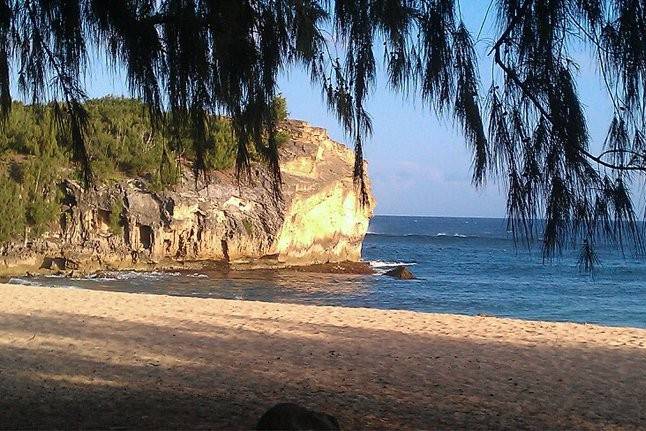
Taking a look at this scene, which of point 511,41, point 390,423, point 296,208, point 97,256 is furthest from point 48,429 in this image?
point 296,208

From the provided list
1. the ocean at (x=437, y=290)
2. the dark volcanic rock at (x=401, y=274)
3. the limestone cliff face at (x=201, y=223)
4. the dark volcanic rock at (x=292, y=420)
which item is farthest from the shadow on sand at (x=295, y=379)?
the dark volcanic rock at (x=401, y=274)

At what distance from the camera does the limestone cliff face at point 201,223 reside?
89.4ft

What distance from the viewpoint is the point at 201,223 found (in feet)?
97.4

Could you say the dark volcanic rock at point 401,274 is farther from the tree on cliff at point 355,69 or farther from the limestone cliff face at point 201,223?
the tree on cliff at point 355,69

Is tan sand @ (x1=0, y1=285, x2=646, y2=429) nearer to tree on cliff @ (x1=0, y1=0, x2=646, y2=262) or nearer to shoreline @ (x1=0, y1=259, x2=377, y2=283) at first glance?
tree on cliff @ (x1=0, y1=0, x2=646, y2=262)

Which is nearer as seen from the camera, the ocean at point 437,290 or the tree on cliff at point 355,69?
the tree on cliff at point 355,69

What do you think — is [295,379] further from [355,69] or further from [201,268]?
[201,268]

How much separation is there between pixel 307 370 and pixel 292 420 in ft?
11.2

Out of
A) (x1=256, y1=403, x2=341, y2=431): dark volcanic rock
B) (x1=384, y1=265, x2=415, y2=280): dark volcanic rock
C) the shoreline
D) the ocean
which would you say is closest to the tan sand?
(x1=256, y1=403, x2=341, y2=431): dark volcanic rock

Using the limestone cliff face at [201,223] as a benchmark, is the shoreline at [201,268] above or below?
below

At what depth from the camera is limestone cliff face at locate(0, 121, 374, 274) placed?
89.4ft

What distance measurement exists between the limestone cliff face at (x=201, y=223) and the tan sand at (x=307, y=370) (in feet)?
50.4

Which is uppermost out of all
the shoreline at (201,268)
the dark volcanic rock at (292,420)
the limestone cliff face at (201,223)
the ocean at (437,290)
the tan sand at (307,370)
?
the limestone cliff face at (201,223)

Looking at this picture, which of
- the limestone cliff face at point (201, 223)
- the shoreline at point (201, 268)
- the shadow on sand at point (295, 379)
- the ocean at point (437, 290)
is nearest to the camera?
the shadow on sand at point (295, 379)
